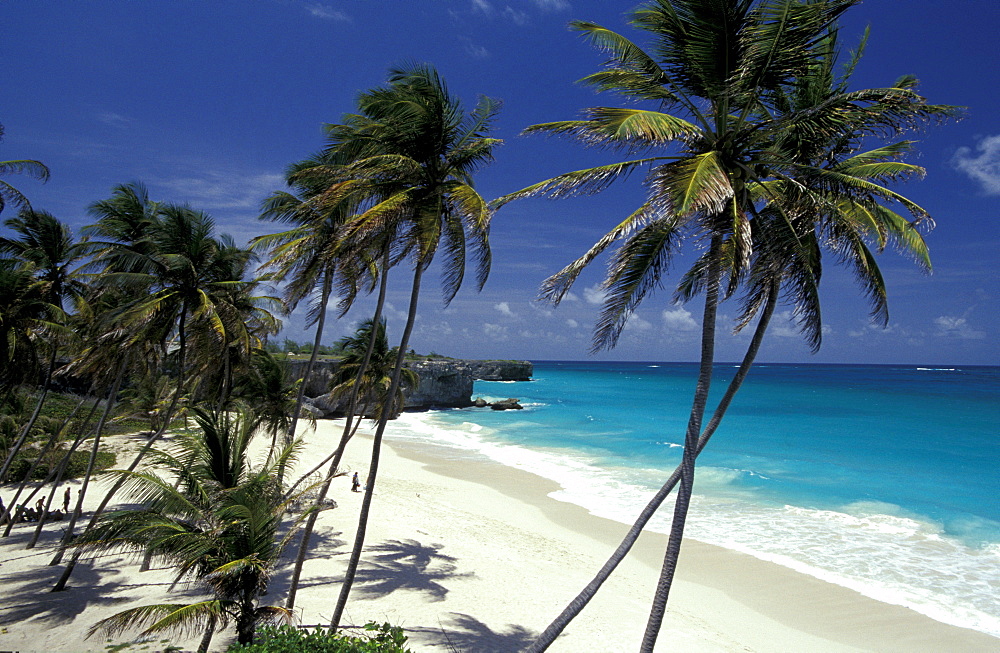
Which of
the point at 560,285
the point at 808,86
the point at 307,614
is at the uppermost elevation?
the point at 808,86

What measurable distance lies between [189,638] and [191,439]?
9.52 ft

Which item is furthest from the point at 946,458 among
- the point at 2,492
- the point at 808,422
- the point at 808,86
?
the point at 2,492

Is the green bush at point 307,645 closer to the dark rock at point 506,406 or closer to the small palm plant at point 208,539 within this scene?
the small palm plant at point 208,539

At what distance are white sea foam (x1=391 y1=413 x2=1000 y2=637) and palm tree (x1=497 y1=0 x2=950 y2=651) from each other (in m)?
10.5

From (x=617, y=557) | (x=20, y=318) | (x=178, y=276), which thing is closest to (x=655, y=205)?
(x=617, y=557)

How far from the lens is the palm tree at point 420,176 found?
7.32m

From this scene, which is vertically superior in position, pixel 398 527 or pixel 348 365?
pixel 348 365

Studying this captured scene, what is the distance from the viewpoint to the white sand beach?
8.59 m

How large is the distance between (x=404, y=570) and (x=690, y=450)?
851 cm

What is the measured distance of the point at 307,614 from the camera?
28.9 ft

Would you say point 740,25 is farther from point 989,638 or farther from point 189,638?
point 989,638

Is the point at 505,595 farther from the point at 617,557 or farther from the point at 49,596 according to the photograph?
the point at 49,596

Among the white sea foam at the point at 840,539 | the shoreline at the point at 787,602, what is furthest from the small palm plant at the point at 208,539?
the white sea foam at the point at 840,539

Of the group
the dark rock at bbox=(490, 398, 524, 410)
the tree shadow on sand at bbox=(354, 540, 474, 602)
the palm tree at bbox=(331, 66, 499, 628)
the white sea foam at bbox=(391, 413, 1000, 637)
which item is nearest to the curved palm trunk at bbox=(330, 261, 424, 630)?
the palm tree at bbox=(331, 66, 499, 628)
